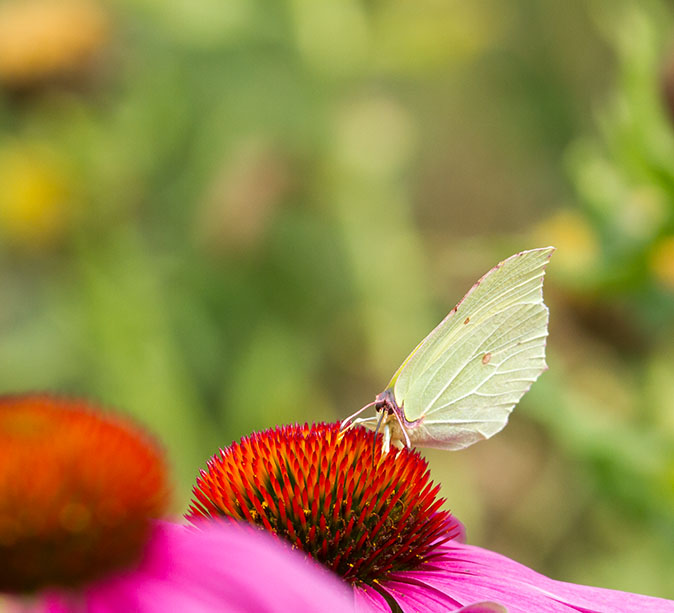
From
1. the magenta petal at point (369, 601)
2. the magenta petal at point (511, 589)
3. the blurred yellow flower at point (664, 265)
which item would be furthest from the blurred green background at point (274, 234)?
the magenta petal at point (369, 601)

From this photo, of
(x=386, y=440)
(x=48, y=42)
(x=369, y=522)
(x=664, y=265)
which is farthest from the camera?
(x=48, y=42)

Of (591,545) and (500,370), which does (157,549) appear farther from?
(591,545)

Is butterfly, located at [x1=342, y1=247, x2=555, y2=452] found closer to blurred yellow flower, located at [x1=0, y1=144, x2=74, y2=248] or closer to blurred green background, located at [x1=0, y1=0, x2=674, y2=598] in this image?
blurred green background, located at [x1=0, y1=0, x2=674, y2=598]

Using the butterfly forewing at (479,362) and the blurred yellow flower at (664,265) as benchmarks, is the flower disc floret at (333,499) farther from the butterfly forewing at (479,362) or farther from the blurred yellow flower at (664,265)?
the blurred yellow flower at (664,265)

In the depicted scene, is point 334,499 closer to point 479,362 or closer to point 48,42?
point 479,362

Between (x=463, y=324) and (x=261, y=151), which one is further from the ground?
(x=261, y=151)

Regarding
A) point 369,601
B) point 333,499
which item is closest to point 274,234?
point 333,499

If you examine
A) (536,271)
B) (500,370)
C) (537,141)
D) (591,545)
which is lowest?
(591,545)

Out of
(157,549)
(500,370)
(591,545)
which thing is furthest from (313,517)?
(591,545)
